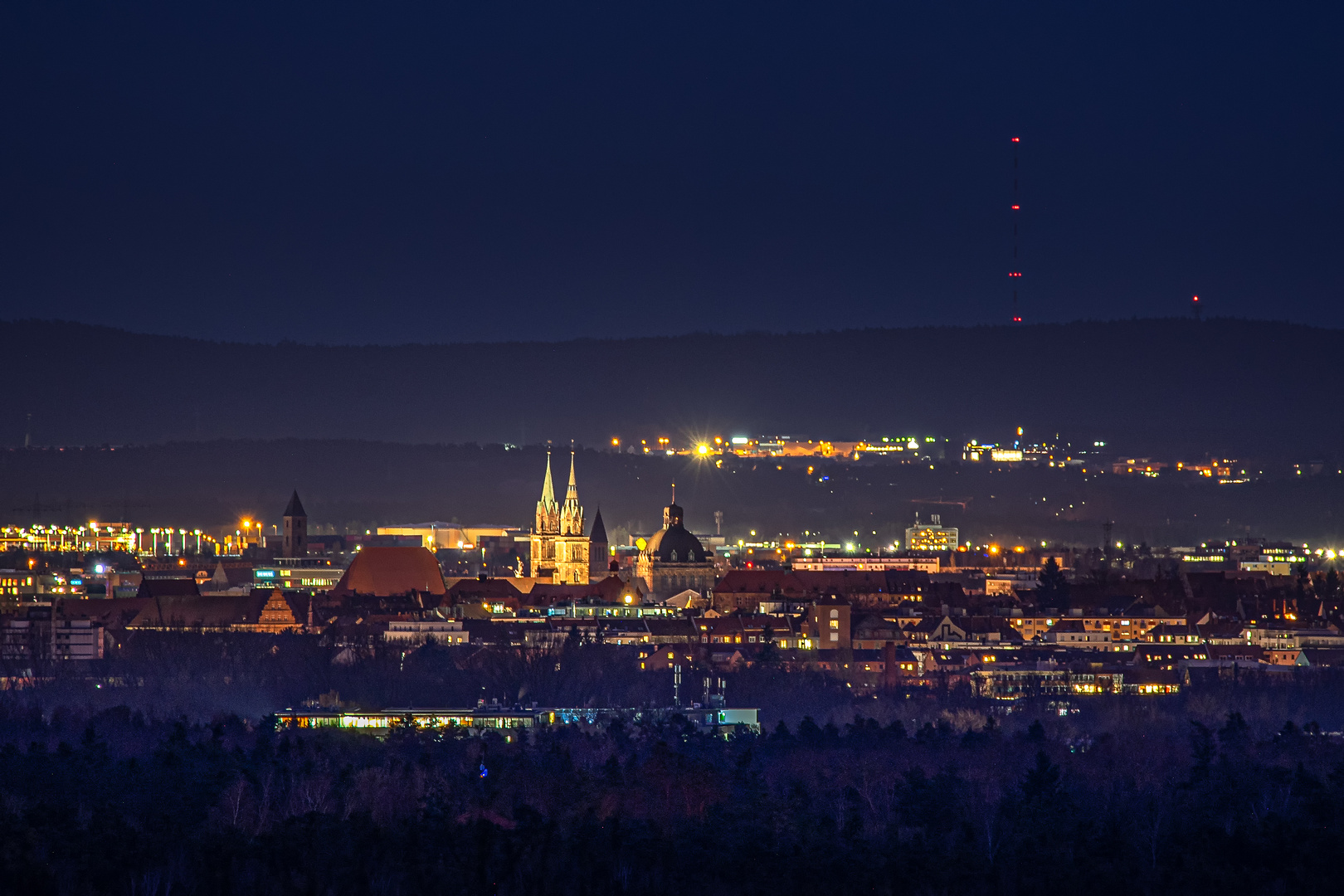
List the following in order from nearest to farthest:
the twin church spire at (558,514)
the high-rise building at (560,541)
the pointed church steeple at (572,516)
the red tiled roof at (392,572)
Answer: the red tiled roof at (392,572)
the high-rise building at (560,541)
the pointed church steeple at (572,516)
the twin church spire at (558,514)

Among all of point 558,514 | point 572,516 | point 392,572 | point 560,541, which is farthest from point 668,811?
point 558,514

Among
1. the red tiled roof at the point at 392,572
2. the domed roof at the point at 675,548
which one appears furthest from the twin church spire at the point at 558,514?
the red tiled roof at the point at 392,572

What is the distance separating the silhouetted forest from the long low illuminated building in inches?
212

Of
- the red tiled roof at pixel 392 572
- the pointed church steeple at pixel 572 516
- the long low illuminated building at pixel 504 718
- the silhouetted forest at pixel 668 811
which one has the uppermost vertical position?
the pointed church steeple at pixel 572 516

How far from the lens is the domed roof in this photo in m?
188

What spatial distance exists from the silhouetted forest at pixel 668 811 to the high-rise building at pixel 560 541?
98.7 metres

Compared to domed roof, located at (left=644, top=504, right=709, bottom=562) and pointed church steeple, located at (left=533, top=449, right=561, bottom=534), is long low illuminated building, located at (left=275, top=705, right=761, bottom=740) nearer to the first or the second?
domed roof, located at (left=644, top=504, right=709, bottom=562)

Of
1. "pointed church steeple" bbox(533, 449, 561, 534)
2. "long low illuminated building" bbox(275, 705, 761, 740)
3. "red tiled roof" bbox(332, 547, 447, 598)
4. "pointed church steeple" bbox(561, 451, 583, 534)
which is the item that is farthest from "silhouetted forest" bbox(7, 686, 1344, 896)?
"pointed church steeple" bbox(533, 449, 561, 534)

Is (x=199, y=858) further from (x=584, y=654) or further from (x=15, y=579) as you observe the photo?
(x=15, y=579)

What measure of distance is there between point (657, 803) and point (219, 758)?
419 inches

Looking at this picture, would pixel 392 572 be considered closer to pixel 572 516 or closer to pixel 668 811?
pixel 572 516

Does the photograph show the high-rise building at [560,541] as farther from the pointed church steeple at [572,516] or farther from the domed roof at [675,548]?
the domed roof at [675,548]

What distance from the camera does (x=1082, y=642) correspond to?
5349 inches

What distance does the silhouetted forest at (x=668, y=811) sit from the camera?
65438 millimetres
